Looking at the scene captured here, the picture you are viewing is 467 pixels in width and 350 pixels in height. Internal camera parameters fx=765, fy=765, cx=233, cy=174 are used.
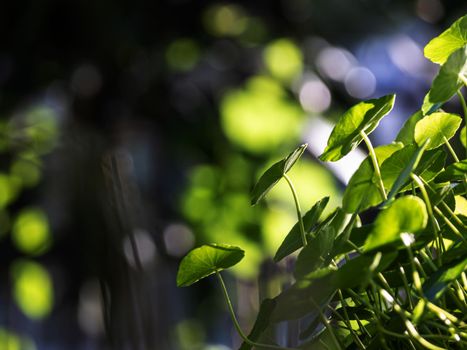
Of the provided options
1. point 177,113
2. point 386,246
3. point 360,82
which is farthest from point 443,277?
point 360,82

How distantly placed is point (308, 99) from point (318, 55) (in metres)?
0.14

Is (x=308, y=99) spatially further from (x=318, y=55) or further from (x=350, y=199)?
(x=350, y=199)

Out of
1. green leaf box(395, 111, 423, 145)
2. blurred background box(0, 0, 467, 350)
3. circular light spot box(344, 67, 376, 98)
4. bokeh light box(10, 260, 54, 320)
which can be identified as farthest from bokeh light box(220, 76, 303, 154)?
green leaf box(395, 111, 423, 145)

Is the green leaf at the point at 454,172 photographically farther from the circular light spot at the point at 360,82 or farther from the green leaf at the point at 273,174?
the circular light spot at the point at 360,82

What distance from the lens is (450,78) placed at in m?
0.24

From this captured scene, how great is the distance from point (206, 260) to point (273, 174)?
0.04 meters

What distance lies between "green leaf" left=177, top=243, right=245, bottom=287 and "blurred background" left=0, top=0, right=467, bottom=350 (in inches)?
44.1

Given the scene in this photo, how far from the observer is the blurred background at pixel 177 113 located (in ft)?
4.97

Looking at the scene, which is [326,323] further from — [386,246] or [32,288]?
[32,288]

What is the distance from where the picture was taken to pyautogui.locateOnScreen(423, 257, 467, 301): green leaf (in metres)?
0.21

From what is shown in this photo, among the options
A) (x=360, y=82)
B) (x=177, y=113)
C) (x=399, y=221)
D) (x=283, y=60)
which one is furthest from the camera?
(x=283, y=60)

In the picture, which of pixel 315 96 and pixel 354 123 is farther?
pixel 315 96

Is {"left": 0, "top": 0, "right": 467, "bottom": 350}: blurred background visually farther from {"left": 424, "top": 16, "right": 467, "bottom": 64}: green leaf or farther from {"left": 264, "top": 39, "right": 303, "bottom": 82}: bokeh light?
{"left": 424, "top": 16, "right": 467, "bottom": 64}: green leaf

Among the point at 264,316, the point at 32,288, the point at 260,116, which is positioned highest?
the point at 264,316
